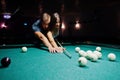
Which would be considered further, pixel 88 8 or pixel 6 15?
pixel 88 8

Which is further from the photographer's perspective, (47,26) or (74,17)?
(74,17)

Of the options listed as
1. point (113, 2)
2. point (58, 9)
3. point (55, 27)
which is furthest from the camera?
point (58, 9)

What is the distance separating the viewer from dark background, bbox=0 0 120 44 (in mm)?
9500

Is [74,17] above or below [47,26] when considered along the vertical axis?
above

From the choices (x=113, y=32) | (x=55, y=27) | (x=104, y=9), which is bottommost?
(x=113, y=32)

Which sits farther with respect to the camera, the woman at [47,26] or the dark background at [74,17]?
the dark background at [74,17]

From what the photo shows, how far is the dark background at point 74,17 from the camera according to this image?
9500 millimetres

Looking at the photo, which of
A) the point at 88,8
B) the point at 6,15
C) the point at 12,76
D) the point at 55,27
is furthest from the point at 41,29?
the point at 88,8

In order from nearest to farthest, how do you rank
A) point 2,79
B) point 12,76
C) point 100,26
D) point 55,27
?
point 2,79
point 12,76
point 55,27
point 100,26

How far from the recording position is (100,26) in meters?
11.2

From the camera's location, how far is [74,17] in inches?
496

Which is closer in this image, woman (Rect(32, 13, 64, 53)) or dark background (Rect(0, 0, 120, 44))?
woman (Rect(32, 13, 64, 53))

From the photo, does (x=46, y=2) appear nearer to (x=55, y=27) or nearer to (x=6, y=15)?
(x=6, y=15)

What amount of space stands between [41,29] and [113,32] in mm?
6501
